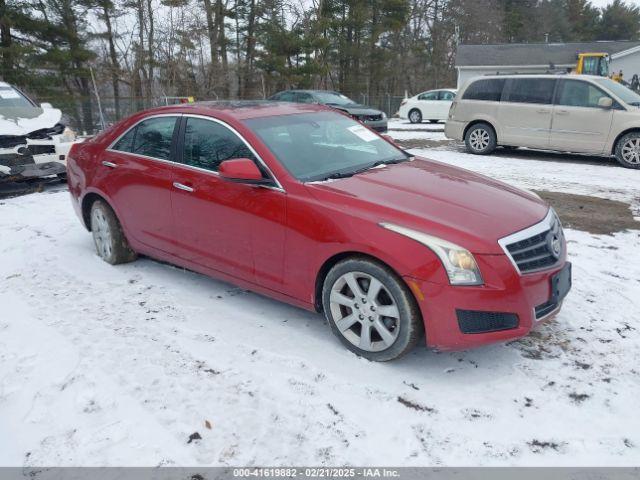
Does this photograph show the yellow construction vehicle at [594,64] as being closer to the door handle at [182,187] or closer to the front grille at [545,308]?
the front grille at [545,308]

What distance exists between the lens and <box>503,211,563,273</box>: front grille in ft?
9.81

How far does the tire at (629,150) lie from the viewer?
9805 millimetres

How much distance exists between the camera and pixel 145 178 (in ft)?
14.4

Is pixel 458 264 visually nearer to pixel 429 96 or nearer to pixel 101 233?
pixel 101 233

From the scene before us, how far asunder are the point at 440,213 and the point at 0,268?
439 cm

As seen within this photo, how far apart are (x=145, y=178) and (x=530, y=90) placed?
9.33 meters

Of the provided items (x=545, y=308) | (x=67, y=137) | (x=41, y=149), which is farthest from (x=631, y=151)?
(x=41, y=149)

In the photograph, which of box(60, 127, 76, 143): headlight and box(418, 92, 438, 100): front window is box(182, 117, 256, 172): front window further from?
box(418, 92, 438, 100): front window

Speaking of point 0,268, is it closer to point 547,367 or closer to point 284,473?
point 284,473

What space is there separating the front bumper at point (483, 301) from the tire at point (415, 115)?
66.8 feet

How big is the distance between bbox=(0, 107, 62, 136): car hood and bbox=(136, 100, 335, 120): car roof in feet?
15.7

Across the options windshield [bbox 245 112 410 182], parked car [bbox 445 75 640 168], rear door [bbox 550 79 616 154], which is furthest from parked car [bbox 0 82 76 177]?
rear door [bbox 550 79 616 154]

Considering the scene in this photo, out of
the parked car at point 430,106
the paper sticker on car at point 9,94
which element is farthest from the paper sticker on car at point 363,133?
the parked car at point 430,106

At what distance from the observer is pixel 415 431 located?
2.69m
